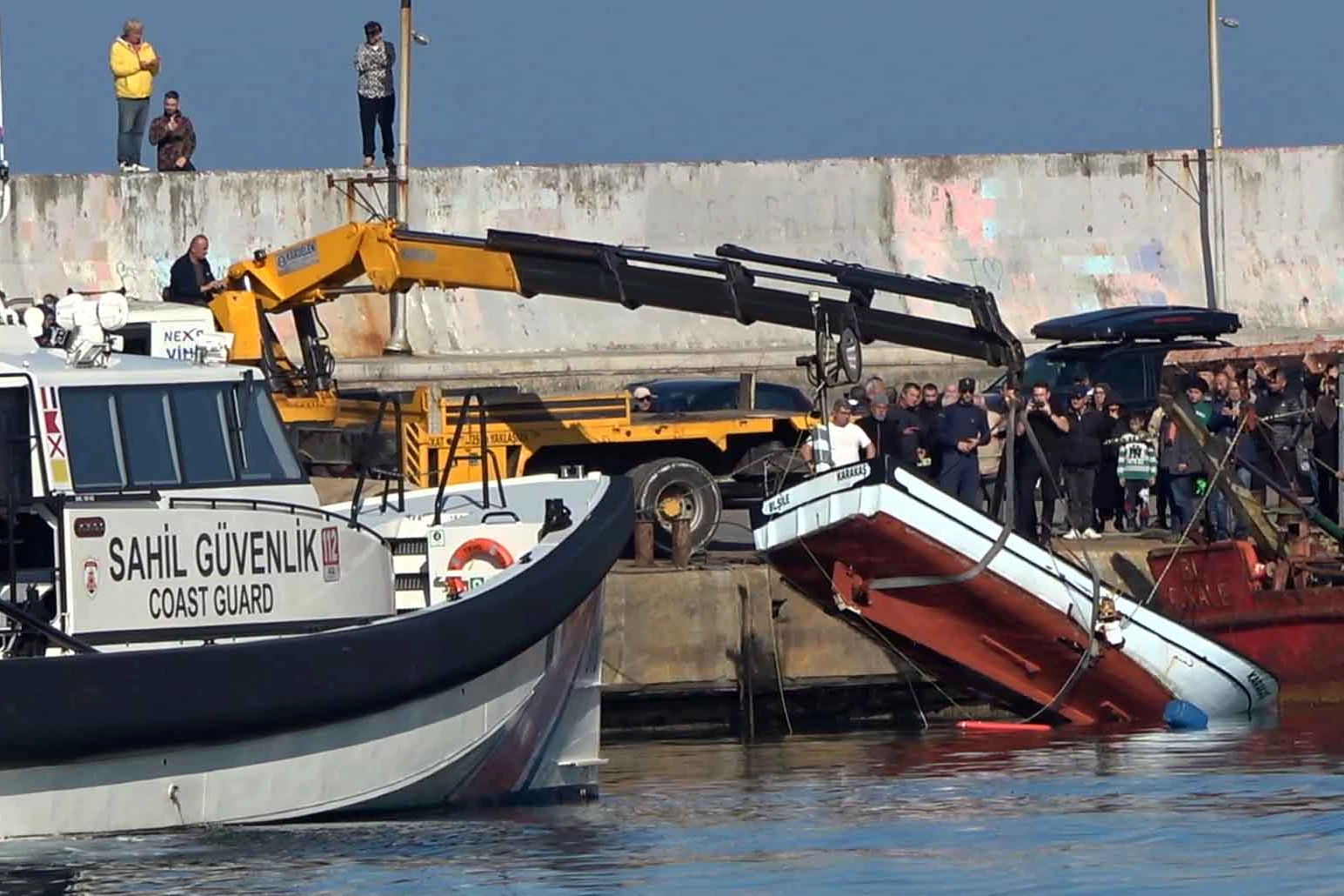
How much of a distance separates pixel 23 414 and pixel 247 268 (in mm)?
7122

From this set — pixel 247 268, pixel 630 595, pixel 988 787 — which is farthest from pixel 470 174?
pixel 988 787

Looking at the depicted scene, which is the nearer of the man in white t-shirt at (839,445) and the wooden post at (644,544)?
the man in white t-shirt at (839,445)

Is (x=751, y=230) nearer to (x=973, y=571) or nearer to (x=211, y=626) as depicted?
(x=973, y=571)

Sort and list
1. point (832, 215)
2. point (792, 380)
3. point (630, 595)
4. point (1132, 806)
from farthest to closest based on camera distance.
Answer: point (832, 215), point (792, 380), point (630, 595), point (1132, 806)

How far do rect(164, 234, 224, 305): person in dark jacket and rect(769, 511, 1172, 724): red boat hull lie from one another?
4.61 metres

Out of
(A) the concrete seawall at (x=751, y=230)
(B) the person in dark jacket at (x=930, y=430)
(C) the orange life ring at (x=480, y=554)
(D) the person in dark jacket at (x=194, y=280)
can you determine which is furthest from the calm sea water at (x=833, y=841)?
(A) the concrete seawall at (x=751, y=230)

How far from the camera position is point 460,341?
27375 mm

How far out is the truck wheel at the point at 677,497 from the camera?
19562 mm

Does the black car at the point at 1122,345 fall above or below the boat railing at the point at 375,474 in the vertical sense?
above

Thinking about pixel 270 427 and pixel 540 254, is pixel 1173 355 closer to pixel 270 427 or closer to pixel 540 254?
pixel 540 254

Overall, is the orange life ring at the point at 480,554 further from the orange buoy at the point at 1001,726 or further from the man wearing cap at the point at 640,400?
the man wearing cap at the point at 640,400

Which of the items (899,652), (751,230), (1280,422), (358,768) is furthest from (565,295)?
(751,230)

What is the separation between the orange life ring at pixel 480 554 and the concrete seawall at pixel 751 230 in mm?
11463

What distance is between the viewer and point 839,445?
749 inches
